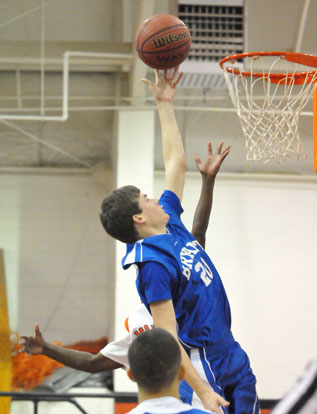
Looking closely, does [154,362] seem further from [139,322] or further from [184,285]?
[139,322]

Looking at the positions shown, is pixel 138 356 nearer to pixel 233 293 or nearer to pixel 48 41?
pixel 233 293

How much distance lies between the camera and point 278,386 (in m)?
8.38

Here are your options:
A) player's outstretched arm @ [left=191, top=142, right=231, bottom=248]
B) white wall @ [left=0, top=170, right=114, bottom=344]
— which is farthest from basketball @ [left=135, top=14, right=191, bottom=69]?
white wall @ [left=0, top=170, right=114, bottom=344]

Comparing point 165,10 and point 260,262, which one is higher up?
point 165,10

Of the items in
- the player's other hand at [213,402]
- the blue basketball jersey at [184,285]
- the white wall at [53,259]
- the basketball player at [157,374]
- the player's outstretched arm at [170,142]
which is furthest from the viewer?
the white wall at [53,259]

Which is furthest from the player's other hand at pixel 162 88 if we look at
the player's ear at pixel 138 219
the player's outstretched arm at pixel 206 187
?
the player's ear at pixel 138 219

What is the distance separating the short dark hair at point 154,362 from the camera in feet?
6.48

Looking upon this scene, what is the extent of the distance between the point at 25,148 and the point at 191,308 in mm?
7080

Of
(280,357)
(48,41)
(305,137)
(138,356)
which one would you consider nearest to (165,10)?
(48,41)

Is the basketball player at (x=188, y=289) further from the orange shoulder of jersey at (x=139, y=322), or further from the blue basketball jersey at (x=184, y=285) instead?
the orange shoulder of jersey at (x=139, y=322)

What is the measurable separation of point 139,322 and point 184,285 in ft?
2.42

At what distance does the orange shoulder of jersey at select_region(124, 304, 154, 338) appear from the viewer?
3.50 m

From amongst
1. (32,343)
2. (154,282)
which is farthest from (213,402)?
(32,343)

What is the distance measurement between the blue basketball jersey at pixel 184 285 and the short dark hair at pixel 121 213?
71 mm
